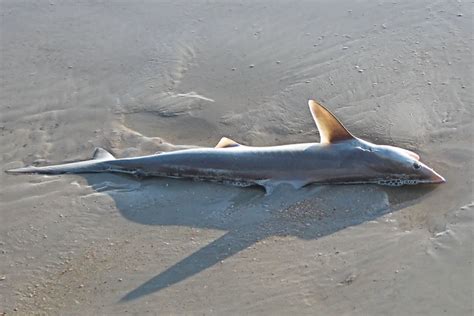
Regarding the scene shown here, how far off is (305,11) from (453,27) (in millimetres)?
1916

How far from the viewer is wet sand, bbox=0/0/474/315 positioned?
190 inches

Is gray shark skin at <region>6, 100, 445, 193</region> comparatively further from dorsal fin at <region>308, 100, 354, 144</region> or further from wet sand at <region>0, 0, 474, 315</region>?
wet sand at <region>0, 0, 474, 315</region>

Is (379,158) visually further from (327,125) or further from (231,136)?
(231,136)

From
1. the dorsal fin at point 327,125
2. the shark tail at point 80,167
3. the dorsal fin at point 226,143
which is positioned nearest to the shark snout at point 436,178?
the dorsal fin at point 327,125

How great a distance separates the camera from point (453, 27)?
25.4ft

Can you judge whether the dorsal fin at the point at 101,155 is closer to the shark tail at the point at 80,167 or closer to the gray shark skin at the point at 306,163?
the shark tail at the point at 80,167

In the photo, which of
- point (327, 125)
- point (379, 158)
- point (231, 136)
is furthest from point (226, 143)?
point (379, 158)

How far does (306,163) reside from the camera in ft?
19.1

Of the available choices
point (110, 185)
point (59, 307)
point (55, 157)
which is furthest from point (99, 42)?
point (59, 307)

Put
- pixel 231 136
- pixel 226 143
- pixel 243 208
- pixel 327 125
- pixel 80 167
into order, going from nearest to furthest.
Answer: pixel 243 208 < pixel 327 125 < pixel 226 143 < pixel 80 167 < pixel 231 136

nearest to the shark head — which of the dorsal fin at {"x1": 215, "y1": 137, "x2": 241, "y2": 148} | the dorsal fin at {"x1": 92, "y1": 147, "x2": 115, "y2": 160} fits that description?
the dorsal fin at {"x1": 215, "y1": 137, "x2": 241, "y2": 148}

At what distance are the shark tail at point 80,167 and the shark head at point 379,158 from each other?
85.1 inches

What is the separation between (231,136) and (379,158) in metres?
1.61

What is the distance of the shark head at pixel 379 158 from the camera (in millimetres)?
5672
